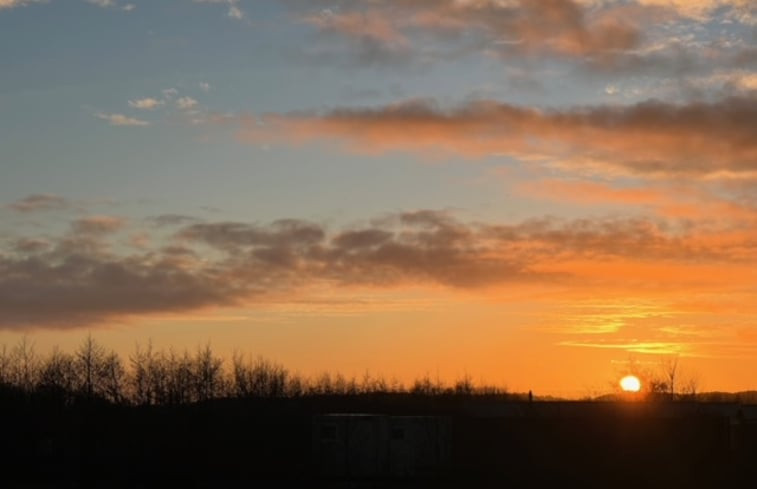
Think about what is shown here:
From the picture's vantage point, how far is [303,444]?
72375mm

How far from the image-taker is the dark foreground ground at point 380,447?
54656 millimetres

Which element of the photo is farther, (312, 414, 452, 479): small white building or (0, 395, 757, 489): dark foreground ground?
(312, 414, 452, 479): small white building

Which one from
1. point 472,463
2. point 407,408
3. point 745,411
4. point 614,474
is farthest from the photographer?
point 407,408

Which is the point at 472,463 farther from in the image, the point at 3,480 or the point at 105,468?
the point at 3,480

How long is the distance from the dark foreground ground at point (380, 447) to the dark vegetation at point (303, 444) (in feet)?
0.31

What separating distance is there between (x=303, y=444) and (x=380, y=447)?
57.1 ft

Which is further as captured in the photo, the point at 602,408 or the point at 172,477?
the point at 602,408

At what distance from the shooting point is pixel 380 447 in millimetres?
56000

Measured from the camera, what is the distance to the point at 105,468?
5950 centimetres

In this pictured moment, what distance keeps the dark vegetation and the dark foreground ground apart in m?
0.10

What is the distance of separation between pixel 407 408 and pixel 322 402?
314 inches

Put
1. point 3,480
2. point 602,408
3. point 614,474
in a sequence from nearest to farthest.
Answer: point 3,480 → point 614,474 → point 602,408

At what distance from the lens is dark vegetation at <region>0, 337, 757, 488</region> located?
5459 cm

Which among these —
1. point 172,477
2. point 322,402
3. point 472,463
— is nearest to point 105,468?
point 172,477
